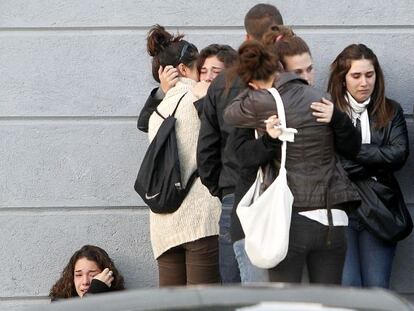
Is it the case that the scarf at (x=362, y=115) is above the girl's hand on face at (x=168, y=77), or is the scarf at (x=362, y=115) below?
below

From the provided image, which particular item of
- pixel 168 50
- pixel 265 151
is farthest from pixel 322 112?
pixel 168 50

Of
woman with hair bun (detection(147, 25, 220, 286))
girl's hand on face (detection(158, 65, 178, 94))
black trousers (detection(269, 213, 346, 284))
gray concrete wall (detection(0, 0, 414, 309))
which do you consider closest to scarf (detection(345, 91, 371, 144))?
gray concrete wall (detection(0, 0, 414, 309))

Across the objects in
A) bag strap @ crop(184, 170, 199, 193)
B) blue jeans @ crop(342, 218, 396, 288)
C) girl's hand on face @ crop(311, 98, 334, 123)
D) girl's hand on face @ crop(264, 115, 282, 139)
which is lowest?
blue jeans @ crop(342, 218, 396, 288)

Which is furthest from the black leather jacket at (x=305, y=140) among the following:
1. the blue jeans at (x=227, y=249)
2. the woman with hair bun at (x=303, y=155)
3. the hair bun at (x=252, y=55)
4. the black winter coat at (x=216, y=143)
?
the blue jeans at (x=227, y=249)

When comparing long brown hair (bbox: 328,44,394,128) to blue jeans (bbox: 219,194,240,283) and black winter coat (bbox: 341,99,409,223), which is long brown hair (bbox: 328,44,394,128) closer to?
black winter coat (bbox: 341,99,409,223)

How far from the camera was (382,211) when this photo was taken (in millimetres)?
7363

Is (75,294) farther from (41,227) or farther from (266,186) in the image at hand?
(266,186)

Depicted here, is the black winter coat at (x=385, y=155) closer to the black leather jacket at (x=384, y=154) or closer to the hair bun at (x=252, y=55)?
the black leather jacket at (x=384, y=154)

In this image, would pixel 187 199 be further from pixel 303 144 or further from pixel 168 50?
pixel 303 144

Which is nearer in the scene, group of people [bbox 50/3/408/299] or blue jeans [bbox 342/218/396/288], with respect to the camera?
group of people [bbox 50/3/408/299]

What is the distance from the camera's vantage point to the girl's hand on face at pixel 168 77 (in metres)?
7.06

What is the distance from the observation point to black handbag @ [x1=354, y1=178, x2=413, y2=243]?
24.1 ft

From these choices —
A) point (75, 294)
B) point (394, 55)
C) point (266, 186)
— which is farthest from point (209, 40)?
point (266, 186)

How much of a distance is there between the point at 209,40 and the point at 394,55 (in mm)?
1163
